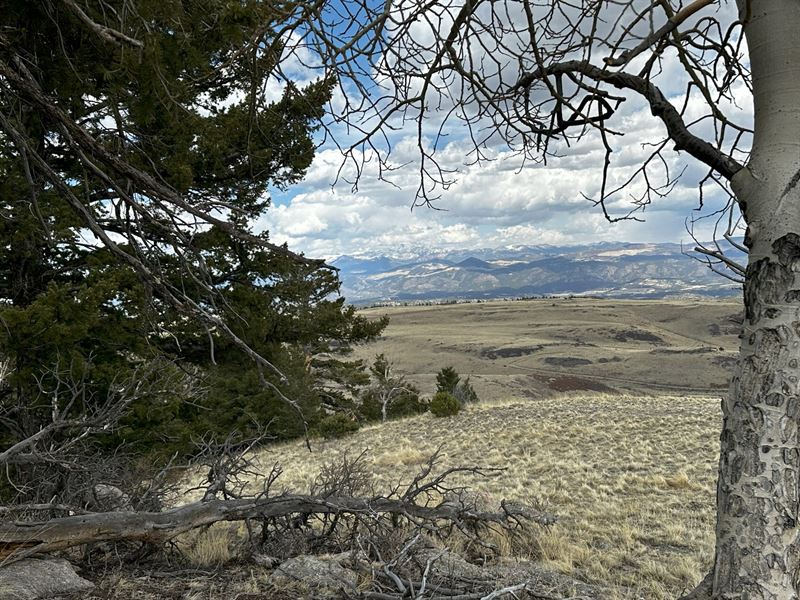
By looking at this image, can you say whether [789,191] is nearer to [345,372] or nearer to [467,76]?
[467,76]

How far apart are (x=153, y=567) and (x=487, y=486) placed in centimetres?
672

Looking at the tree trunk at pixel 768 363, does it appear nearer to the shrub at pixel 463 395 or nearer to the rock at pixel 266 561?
the rock at pixel 266 561

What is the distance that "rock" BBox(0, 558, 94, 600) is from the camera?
8.36 feet

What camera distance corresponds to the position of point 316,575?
3.24 m

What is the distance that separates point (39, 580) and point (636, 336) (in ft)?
359

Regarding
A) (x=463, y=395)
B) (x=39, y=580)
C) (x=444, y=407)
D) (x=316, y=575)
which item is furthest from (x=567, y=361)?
(x=39, y=580)

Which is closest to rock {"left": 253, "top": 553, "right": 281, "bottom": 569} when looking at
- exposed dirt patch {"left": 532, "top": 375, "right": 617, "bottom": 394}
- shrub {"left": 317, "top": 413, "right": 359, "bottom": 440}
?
shrub {"left": 317, "top": 413, "right": 359, "bottom": 440}

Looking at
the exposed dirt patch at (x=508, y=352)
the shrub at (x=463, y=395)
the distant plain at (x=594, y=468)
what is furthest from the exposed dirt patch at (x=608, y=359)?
the distant plain at (x=594, y=468)

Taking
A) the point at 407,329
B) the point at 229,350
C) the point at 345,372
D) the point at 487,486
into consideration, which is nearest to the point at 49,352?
the point at 229,350

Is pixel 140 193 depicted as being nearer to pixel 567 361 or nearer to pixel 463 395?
pixel 463 395

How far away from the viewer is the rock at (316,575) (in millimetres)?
3047

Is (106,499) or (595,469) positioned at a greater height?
(106,499)

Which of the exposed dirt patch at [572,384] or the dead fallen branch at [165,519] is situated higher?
the dead fallen branch at [165,519]

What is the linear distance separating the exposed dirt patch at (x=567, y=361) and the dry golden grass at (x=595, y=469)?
5472 cm
